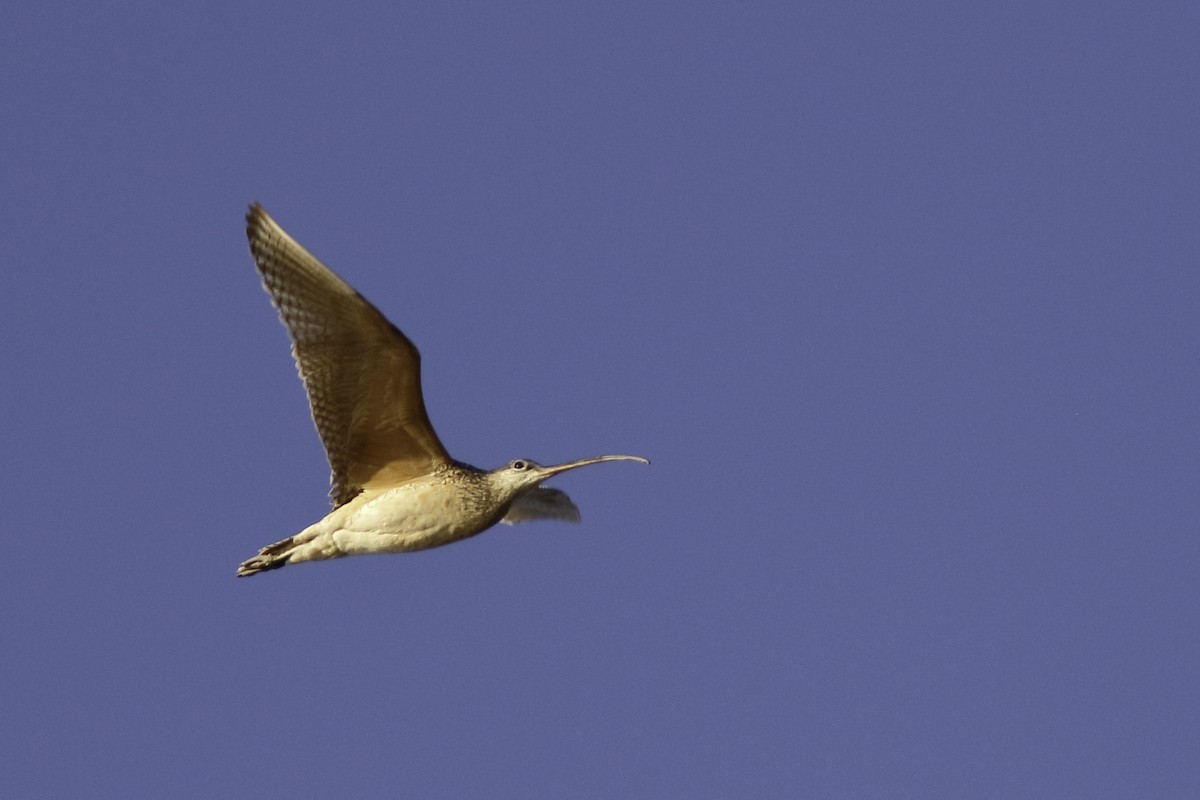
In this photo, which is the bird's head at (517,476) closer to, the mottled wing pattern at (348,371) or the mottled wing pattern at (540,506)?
the mottled wing pattern at (348,371)

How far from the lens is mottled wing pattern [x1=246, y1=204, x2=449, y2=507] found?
64.2 ft

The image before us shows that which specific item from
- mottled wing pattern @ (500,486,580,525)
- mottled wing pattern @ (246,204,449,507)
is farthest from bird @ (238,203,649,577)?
mottled wing pattern @ (500,486,580,525)

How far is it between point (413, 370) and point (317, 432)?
1.49 m

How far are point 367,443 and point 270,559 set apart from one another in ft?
5.25

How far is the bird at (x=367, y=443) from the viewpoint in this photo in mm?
19656

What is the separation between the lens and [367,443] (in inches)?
824

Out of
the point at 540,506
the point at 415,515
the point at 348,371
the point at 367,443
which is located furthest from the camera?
the point at 540,506

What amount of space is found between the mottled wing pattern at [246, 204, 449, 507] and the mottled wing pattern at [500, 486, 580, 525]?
10.1 feet

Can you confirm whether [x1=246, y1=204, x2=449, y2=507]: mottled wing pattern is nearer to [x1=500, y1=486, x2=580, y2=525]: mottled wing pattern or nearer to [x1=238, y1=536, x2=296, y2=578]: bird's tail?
[x1=238, y1=536, x2=296, y2=578]: bird's tail

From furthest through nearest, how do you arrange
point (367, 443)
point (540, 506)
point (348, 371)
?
point (540, 506), point (367, 443), point (348, 371)

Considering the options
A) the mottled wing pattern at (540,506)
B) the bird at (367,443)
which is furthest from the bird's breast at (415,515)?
the mottled wing pattern at (540,506)

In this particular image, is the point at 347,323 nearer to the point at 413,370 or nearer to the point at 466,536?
the point at 413,370

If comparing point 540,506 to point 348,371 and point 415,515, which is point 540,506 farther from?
point 348,371

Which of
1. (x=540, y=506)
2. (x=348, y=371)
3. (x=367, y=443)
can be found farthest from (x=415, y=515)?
(x=540, y=506)
